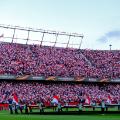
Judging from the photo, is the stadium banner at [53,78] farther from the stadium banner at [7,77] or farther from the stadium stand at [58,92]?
the stadium stand at [58,92]

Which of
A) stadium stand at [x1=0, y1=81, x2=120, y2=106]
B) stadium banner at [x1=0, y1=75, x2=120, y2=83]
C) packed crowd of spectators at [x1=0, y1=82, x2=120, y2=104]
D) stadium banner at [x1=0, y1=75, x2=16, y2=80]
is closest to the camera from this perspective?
stadium stand at [x1=0, y1=81, x2=120, y2=106]

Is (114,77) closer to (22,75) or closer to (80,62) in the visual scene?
(80,62)

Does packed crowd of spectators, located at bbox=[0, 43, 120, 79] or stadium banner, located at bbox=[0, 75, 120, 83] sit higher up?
packed crowd of spectators, located at bbox=[0, 43, 120, 79]

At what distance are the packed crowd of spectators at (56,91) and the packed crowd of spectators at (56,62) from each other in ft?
5.40

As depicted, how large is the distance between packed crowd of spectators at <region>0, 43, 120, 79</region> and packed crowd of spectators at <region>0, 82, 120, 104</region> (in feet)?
5.40

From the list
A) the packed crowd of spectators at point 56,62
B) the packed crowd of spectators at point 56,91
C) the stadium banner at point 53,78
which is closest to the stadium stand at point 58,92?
the packed crowd of spectators at point 56,91

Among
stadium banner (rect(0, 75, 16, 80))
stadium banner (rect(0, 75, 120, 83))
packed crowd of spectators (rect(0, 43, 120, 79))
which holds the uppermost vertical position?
packed crowd of spectators (rect(0, 43, 120, 79))

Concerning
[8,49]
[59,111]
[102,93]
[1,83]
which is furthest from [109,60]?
[59,111]

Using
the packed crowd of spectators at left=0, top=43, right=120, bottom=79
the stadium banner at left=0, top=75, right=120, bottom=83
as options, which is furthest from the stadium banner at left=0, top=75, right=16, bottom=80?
the packed crowd of spectators at left=0, top=43, right=120, bottom=79

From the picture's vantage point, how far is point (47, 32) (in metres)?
74.9

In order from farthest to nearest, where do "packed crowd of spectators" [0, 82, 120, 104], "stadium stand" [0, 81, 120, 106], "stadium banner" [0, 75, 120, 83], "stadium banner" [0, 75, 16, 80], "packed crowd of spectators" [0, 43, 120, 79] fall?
"packed crowd of spectators" [0, 43, 120, 79] < "stadium banner" [0, 75, 120, 83] < "stadium banner" [0, 75, 16, 80] < "packed crowd of spectators" [0, 82, 120, 104] < "stadium stand" [0, 81, 120, 106]

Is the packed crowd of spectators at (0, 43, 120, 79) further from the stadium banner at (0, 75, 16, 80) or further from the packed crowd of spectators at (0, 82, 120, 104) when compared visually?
the packed crowd of spectators at (0, 82, 120, 104)

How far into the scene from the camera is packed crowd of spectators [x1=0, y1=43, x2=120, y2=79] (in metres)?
61.0

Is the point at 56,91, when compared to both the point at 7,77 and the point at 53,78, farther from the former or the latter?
the point at 7,77
